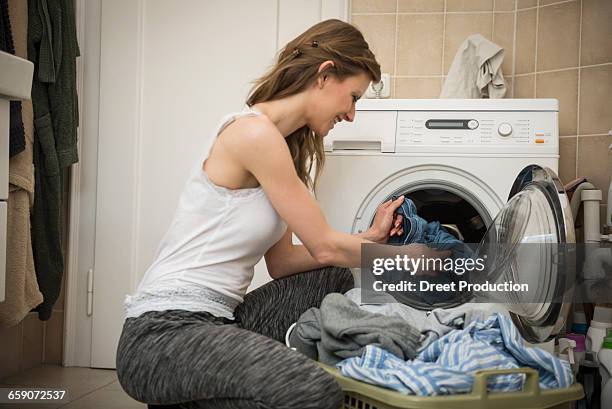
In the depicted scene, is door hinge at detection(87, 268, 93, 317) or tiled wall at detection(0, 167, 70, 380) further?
door hinge at detection(87, 268, 93, 317)

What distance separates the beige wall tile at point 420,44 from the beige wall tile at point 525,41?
299mm

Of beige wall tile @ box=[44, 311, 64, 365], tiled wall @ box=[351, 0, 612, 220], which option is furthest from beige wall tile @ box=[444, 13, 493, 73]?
beige wall tile @ box=[44, 311, 64, 365]

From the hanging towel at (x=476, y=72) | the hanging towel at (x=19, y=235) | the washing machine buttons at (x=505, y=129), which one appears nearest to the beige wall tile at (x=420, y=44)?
the hanging towel at (x=476, y=72)

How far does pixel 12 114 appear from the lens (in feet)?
5.58

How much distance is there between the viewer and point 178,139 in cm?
257

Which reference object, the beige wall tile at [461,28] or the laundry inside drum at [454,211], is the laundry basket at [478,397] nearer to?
the laundry inside drum at [454,211]

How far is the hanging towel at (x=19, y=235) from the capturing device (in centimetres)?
174

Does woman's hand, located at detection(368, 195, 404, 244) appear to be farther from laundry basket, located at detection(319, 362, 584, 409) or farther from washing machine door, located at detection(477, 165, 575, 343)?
laundry basket, located at detection(319, 362, 584, 409)

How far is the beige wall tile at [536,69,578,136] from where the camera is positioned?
7.93ft

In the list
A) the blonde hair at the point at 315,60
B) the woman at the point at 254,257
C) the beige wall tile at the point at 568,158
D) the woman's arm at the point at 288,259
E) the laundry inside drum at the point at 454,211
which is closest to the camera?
the woman at the point at 254,257

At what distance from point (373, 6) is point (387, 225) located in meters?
1.25

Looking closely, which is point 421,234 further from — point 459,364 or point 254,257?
point 459,364

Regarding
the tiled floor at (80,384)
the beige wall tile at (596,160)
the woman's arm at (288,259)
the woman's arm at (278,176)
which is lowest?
the tiled floor at (80,384)

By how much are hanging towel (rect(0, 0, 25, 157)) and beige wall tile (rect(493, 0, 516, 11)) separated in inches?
69.7
